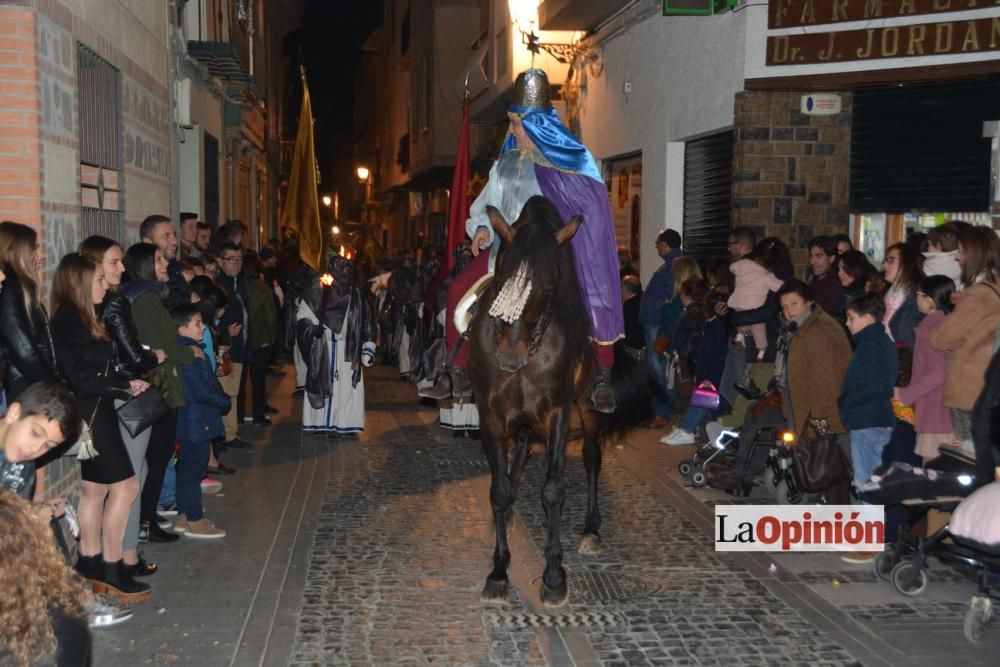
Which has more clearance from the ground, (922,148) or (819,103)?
(819,103)

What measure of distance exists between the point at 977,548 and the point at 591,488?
110 inches

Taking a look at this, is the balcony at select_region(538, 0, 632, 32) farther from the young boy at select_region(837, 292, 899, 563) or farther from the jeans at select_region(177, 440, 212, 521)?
the jeans at select_region(177, 440, 212, 521)

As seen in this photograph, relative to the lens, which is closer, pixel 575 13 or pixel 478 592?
pixel 478 592

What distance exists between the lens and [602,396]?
7.09 metres

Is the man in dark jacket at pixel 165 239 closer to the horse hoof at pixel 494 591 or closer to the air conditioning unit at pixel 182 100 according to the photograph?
the horse hoof at pixel 494 591

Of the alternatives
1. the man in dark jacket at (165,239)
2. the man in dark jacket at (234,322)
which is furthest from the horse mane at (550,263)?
the man in dark jacket at (234,322)

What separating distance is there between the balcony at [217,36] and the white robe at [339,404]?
16.6 feet

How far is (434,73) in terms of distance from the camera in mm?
31547

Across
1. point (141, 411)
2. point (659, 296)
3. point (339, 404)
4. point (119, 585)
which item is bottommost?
point (119, 585)

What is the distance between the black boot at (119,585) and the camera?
6.18 metres

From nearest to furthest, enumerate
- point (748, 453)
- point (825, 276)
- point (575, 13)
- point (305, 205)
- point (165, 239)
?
point (748, 453) → point (165, 239) → point (825, 276) → point (305, 205) → point (575, 13)

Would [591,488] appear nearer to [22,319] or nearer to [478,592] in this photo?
[478,592]

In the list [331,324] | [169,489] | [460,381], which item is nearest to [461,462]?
[331,324]

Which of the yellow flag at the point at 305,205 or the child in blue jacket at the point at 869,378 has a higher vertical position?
the yellow flag at the point at 305,205
